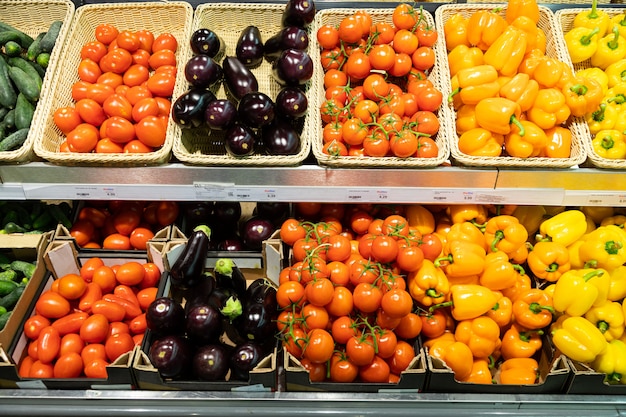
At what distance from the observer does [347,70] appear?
8.20ft

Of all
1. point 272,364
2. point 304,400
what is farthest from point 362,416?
point 272,364

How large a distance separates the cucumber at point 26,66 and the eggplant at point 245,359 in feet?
5.05

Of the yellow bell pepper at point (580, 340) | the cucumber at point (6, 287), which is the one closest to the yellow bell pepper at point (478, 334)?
the yellow bell pepper at point (580, 340)

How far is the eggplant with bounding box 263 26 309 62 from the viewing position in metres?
2.46

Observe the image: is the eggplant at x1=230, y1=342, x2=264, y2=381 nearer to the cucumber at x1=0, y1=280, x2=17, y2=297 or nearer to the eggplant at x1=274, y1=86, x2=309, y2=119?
the eggplant at x1=274, y1=86, x2=309, y2=119

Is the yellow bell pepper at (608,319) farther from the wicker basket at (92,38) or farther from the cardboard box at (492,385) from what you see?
the wicker basket at (92,38)

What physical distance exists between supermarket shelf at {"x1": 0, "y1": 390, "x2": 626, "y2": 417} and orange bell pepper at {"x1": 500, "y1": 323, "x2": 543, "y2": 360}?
0.97 ft

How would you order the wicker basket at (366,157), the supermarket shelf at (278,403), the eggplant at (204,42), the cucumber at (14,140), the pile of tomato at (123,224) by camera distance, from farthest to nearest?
the pile of tomato at (123,224) → the eggplant at (204,42) → the cucumber at (14,140) → the wicker basket at (366,157) → the supermarket shelf at (278,403)

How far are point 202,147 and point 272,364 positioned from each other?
3.53 ft

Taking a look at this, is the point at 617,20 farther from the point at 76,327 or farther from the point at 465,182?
the point at 76,327

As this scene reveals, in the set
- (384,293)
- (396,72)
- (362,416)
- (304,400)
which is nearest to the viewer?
(362,416)

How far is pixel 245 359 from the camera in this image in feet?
6.56

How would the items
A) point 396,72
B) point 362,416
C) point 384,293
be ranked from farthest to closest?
point 396,72 < point 384,293 < point 362,416

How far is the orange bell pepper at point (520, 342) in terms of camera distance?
2230mm
